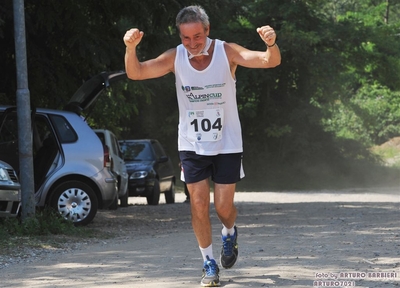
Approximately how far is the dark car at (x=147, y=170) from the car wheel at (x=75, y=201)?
27.9 ft

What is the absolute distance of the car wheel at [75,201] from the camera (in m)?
13.3

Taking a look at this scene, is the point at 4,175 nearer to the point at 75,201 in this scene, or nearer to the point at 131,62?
the point at 75,201

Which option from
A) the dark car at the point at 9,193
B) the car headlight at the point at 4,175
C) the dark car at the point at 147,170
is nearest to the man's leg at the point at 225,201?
the dark car at the point at 9,193

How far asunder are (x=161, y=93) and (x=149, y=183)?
18765 mm

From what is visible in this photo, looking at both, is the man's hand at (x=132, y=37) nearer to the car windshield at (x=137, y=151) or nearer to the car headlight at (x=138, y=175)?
the car headlight at (x=138, y=175)

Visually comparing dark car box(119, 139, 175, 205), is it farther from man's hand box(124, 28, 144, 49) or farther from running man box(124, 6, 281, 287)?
man's hand box(124, 28, 144, 49)

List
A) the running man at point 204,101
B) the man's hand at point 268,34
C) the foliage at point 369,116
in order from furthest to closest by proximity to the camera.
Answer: the foliage at point 369,116, the running man at point 204,101, the man's hand at point 268,34

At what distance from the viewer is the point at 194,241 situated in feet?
36.4

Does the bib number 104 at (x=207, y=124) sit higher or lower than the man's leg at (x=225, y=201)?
higher

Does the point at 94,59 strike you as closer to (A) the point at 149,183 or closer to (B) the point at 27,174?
(B) the point at 27,174

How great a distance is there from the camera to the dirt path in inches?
295

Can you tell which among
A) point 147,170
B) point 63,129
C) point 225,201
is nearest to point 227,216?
point 225,201

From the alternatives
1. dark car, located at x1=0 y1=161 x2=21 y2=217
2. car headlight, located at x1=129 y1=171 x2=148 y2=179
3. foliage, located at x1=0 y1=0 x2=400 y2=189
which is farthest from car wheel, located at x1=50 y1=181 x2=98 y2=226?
foliage, located at x1=0 y1=0 x2=400 y2=189

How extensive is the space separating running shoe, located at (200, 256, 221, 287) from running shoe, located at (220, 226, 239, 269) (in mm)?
271
